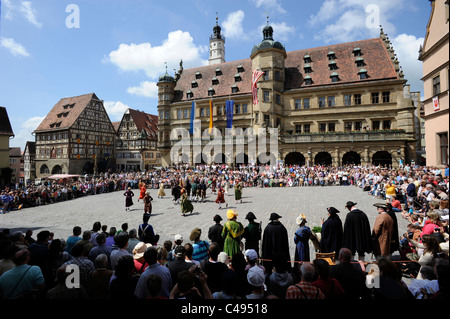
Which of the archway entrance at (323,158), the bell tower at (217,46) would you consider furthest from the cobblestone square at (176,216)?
the bell tower at (217,46)

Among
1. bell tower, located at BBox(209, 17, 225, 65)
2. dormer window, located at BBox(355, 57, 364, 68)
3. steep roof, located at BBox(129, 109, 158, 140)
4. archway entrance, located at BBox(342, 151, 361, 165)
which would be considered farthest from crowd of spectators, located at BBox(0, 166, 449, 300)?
bell tower, located at BBox(209, 17, 225, 65)

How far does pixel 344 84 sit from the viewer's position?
119 feet

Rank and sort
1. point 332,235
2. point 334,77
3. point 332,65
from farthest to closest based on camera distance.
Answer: point 332,65, point 334,77, point 332,235

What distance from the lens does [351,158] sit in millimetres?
35094

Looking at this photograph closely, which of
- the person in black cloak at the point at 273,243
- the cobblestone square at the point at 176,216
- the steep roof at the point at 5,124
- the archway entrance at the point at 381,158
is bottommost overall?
the cobblestone square at the point at 176,216

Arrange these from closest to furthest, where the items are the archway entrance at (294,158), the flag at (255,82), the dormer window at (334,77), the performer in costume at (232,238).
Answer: the performer in costume at (232,238)
the flag at (255,82)
the dormer window at (334,77)
the archway entrance at (294,158)

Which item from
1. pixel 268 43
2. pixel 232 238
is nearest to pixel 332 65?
pixel 268 43

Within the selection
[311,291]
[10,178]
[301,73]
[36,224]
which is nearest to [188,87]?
[301,73]

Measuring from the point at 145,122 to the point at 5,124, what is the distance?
25658 mm

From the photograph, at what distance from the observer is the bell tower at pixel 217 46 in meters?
79.0

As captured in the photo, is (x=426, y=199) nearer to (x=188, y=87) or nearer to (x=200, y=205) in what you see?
(x=200, y=205)

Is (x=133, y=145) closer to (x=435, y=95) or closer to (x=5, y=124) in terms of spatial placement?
(x=5, y=124)

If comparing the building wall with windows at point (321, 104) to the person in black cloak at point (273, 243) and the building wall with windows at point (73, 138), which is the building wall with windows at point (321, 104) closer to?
the building wall with windows at point (73, 138)

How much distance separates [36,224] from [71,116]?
4231cm
